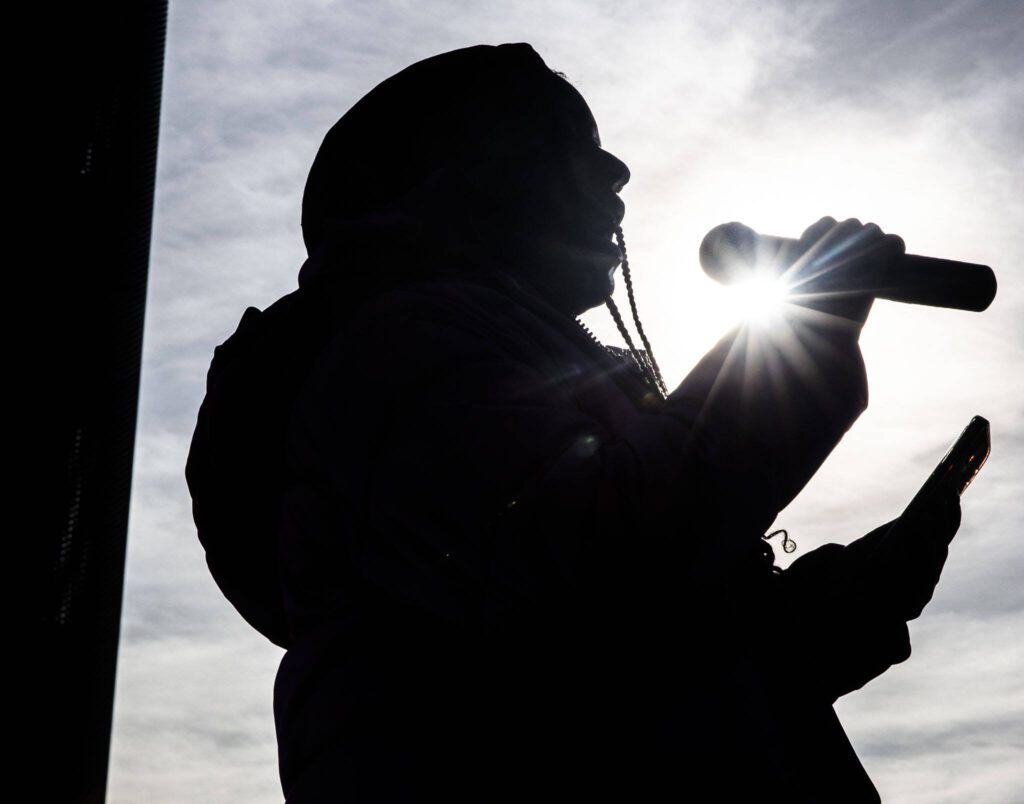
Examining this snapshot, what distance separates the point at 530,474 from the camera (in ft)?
5.89

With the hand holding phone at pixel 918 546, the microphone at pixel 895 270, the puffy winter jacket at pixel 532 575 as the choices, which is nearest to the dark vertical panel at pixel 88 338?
the puffy winter jacket at pixel 532 575

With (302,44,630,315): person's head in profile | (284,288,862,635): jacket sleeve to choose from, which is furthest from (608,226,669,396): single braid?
(284,288,862,635): jacket sleeve

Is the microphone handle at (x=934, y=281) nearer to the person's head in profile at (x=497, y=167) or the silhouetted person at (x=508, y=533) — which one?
the silhouetted person at (x=508, y=533)

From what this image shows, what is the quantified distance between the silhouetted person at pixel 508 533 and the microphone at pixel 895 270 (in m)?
0.06

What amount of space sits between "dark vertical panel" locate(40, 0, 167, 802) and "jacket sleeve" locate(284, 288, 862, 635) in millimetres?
696

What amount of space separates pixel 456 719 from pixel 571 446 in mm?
457

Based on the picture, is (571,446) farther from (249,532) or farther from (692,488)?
(249,532)

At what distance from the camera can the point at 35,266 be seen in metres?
2.39

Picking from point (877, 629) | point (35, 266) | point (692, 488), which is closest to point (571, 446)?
point (692, 488)

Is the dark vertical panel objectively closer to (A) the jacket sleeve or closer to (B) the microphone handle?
(A) the jacket sleeve

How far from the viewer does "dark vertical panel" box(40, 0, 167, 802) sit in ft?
7.84

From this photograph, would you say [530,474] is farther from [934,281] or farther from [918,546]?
[918,546]

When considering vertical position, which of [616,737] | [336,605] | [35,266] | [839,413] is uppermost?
[35,266]

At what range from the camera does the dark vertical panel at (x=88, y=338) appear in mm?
2391
